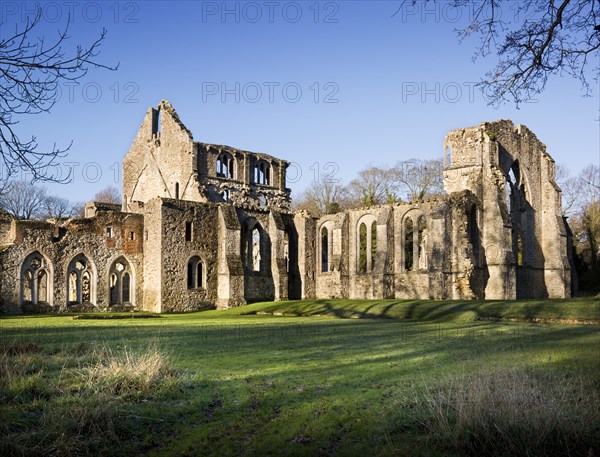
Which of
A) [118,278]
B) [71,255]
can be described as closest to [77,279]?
[71,255]

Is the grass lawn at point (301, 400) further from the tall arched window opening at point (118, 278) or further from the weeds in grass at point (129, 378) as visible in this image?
the tall arched window opening at point (118, 278)

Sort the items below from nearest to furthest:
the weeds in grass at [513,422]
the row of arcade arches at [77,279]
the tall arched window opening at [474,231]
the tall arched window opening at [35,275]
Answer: the weeds in grass at [513,422] → the tall arched window opening at [35,275] → the row of arcade arches at [77,279] → the tall arched window opening at [474,231]

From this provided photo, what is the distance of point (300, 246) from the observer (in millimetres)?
38531

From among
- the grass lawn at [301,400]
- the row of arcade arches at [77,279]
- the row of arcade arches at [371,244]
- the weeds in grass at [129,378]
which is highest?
the row of arcade arches at [371,244]

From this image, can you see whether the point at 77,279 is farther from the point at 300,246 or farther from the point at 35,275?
the point at 300,246

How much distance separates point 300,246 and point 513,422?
3236 centimetres

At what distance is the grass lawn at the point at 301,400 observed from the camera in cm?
630

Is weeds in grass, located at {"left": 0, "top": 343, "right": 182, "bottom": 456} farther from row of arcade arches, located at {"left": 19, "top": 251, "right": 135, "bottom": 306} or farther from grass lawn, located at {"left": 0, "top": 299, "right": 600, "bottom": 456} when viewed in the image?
row of arcade arches, located at {"left": 19, "top": 251, "right": 135, "bottom": 306}

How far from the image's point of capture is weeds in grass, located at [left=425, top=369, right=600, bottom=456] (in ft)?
20.0

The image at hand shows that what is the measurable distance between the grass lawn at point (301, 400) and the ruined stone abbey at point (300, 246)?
18782 millimetres

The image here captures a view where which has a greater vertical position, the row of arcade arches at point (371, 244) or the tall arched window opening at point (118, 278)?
the row of arcade arches at point (371, 244)

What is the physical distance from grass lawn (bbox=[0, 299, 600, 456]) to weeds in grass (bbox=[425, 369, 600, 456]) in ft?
0.05

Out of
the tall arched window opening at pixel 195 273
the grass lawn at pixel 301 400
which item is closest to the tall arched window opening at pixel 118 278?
the tall arched window opening at pixel 195 273

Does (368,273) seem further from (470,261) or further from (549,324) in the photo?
(549,324)
